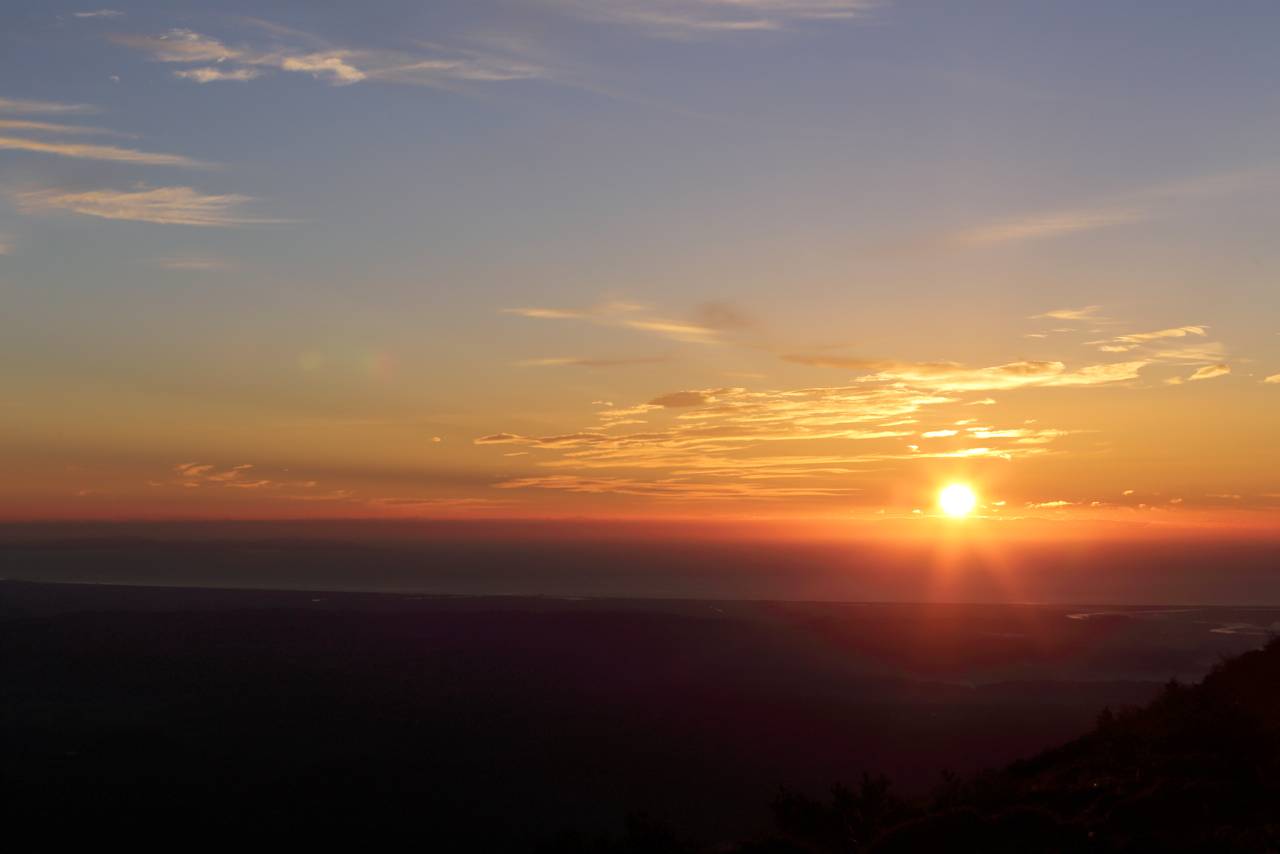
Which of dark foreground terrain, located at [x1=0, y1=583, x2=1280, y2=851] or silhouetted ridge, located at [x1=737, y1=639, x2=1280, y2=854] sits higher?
silhouetted ridge, located at [x1=737, y1=639, x2=1280, y2=854]

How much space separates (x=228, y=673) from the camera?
6053cm

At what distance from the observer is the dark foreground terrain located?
61.9ft

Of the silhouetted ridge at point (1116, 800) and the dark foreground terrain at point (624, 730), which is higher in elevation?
the silhouetted ridge at point (1116, 800)

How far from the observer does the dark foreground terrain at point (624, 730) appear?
18859mm

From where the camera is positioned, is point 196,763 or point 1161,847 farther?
point 196,763

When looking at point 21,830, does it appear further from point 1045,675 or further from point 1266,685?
point 1045,675

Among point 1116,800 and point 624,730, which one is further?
point 624,730

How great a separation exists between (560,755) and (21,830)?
64.7 feet

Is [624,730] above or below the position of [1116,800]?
below

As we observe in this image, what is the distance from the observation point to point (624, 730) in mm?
48000

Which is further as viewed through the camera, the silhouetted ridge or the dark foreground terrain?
the dark foreground terrain

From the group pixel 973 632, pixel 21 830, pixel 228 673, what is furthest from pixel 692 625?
pixel 21 830

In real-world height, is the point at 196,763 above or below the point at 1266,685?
below

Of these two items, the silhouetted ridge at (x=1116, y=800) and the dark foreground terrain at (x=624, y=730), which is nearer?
the silhouetted ridge at (x=1116, y=800)
